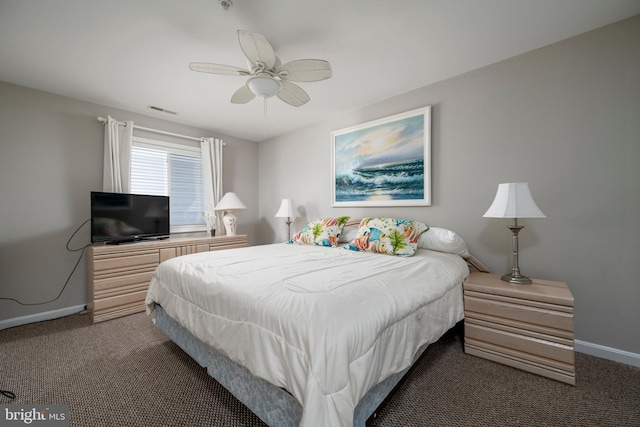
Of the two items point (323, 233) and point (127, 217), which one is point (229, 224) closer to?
point (127, 217)

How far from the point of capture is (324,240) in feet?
9.33

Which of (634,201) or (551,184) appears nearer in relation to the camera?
(634,201)

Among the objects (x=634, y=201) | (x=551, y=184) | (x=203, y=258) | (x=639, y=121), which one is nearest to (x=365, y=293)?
(x=203, y=258)

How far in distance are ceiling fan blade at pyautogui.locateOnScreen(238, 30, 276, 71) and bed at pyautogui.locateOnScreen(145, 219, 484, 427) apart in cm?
145

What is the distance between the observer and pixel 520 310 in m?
1.69

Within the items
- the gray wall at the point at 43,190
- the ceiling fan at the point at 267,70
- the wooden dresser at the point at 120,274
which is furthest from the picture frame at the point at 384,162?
the gray wall at the point at 43,190

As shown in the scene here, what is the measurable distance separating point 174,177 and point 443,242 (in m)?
3.68

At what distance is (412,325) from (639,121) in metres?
2.14

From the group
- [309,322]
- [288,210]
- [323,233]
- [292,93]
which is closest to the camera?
[309,322]

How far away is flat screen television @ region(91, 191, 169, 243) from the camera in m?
2.74

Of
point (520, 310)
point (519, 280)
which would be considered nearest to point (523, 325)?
point (520, 310)

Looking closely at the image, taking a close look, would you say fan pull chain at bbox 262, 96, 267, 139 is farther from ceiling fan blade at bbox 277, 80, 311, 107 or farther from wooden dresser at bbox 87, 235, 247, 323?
wooden dresser at bbox 87, 235, 247, 323

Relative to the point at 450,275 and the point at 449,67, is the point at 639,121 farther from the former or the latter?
the point at 450,275

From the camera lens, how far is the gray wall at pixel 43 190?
250 cm
